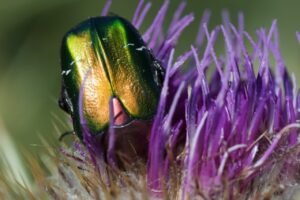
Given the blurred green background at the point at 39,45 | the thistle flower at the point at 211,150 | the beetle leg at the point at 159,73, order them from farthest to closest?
the blurred green background at the point at 39,45 → the beetle leg at the point at 159,73 → the thistle flower at the point at 211,150

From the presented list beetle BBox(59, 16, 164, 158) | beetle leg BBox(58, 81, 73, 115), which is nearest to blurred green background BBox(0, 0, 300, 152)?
beetle leg BBox(58, 81, 73, 115)

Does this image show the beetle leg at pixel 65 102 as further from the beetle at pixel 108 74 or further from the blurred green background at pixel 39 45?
the blurred green background at pixel 39 45

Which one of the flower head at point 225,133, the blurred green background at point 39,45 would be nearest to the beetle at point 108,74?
the flower head at point 225,133

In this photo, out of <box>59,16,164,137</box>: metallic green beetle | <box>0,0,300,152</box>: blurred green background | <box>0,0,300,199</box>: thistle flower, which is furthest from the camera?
<box>0,0,300,152</box>: blurred green background

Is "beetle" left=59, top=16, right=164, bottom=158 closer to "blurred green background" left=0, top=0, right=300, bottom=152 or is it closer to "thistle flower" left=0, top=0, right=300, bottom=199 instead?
"thistle flower" left=0, top=0, right=300, bottom=199

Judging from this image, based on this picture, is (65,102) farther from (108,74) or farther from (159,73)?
(159,73)

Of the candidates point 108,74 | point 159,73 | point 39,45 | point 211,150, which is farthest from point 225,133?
point 39,45

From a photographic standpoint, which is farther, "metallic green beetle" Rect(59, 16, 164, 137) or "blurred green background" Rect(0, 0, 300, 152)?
"blurred green background" Rect(0, 0, 300, 152)
